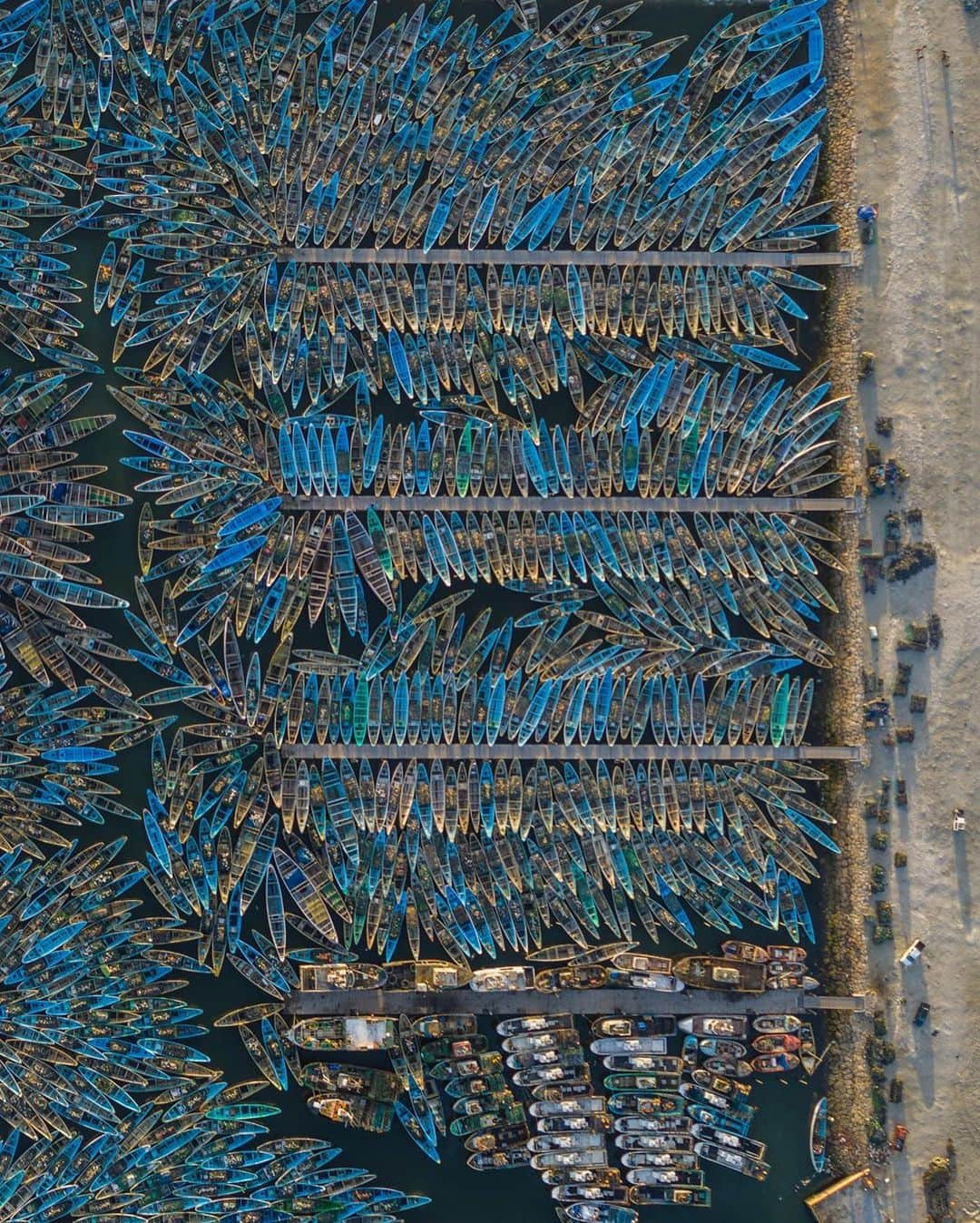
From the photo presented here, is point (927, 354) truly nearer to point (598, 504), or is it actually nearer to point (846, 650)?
point (846, 650)

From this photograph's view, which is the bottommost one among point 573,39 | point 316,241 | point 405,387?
point 405,387

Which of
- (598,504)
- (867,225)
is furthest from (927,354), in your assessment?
(598,504)

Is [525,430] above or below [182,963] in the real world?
above

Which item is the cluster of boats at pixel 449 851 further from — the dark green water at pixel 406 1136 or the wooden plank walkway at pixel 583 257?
the wooden plank walkway at pixel 583 257

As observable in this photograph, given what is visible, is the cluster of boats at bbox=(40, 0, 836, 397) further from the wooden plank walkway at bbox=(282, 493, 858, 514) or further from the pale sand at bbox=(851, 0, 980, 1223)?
the wooden plank walkway at bbox=(282, 493, 858, 514)

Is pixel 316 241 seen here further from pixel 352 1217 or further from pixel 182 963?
pixel 352 1217

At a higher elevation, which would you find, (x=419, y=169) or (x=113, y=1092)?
(x=419, y=169)

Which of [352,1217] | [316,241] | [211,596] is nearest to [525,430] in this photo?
[316,241]
